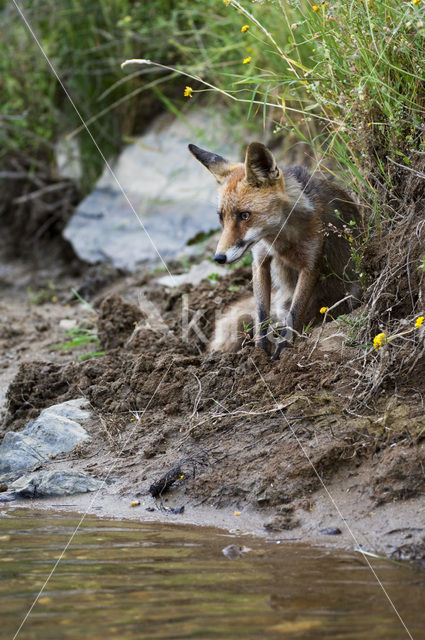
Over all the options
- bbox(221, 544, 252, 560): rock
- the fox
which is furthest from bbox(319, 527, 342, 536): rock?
the fox

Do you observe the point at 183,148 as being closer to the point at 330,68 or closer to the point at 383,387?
the point at 330,68

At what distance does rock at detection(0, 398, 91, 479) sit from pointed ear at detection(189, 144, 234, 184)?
1792 mm

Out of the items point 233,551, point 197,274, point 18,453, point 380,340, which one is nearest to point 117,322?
point 197,274

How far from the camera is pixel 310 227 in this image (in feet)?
17.5

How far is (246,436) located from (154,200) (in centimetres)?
555

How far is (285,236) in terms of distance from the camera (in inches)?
210

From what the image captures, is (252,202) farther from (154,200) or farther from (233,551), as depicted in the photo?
(154,200)

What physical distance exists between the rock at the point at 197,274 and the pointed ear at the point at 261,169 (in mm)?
2358

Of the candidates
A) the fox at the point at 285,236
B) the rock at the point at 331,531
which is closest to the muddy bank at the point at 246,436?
the rock at the point at 331,531

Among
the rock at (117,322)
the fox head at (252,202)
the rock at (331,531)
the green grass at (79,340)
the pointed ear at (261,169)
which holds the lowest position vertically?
the green grass at (79,340)

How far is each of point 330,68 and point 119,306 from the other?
2.79 metres

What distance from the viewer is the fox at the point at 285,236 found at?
513cm

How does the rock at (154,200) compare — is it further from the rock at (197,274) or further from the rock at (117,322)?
the rock at (117,322)

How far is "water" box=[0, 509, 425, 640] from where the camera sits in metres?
2.72
